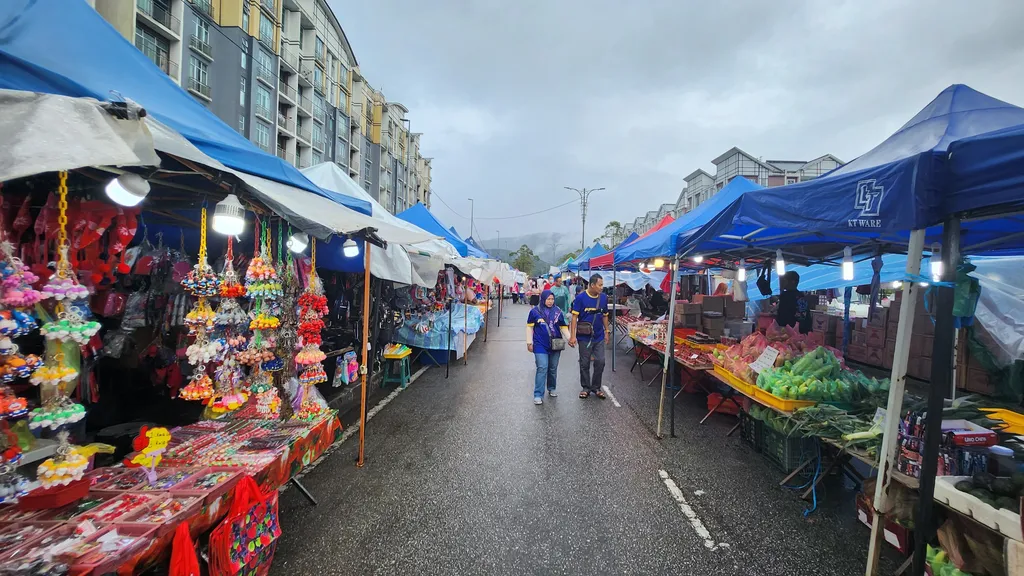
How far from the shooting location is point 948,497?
235 cm

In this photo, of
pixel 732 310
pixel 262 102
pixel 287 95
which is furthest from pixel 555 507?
pixel 287 95

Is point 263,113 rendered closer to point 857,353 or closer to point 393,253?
point 393,253

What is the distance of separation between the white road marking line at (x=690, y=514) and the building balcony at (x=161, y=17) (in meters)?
32.0

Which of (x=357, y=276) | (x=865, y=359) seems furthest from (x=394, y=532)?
(x=865, y=359)

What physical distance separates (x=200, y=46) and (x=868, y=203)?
1390 inches

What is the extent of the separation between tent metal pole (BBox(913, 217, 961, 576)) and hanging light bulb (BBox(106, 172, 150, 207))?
180 inches

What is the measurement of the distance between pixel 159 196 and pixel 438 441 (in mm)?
3848

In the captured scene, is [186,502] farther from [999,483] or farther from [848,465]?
[848,465]

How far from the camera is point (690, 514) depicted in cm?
346

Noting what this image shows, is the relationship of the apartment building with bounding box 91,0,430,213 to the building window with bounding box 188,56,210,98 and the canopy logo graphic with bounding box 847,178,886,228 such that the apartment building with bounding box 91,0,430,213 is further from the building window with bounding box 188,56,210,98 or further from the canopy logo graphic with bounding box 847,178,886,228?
the canopy logo graphic with bounding box 847,178,886,228

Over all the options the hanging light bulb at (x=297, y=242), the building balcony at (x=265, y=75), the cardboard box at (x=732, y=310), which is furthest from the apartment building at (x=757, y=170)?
the building balcony at (x=265, y=75)

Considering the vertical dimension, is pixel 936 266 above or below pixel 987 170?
below

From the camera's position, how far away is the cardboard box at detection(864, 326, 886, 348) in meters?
9.58

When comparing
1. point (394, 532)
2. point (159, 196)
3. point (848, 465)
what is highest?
point (159, 196)
